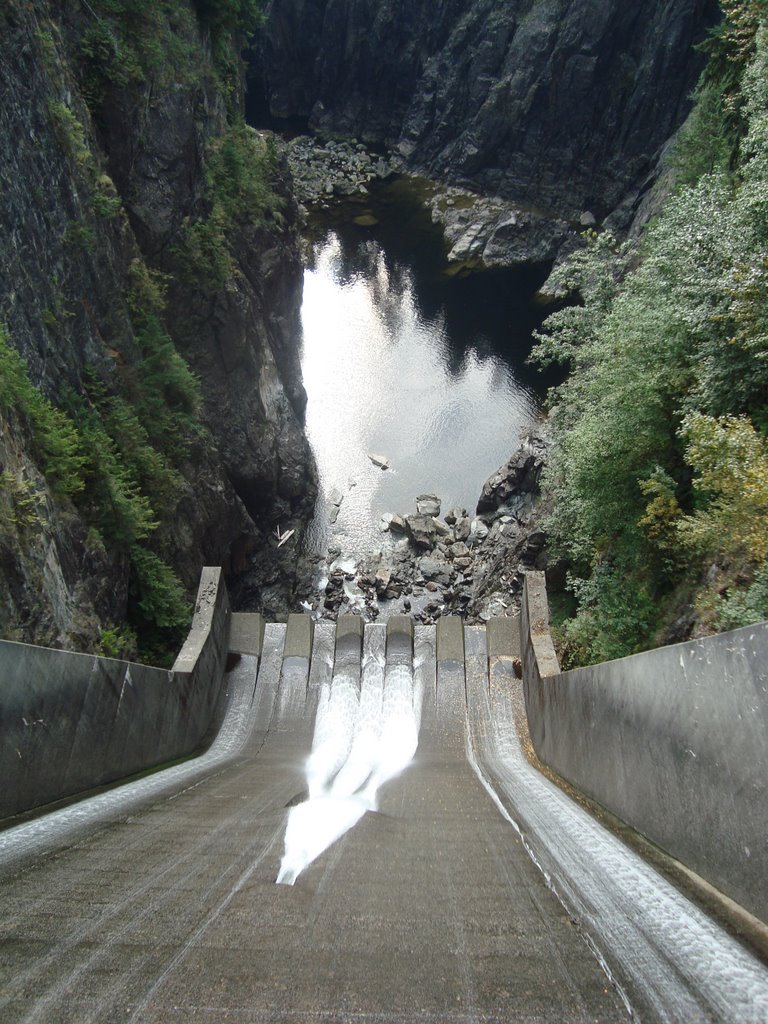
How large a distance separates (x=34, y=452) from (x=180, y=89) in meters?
14.3

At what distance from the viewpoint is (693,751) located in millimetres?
5781

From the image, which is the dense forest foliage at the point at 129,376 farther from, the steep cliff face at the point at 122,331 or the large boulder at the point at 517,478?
the large boulder at the point at 517,478

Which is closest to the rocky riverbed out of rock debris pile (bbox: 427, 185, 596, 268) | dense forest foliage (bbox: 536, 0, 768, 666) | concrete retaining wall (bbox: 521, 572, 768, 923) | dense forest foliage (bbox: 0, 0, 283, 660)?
dense forest foliage (bbox: 536, 0, 768, 666)

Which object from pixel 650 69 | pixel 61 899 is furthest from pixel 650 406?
pixel 650 69

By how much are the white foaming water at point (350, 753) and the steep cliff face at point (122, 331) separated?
4.25 meters

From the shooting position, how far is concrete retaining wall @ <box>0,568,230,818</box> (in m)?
6.76

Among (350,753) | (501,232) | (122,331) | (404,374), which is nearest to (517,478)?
(404,374)

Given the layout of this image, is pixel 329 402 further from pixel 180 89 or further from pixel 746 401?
pixel 746 401

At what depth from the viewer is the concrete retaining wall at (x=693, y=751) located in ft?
16.0

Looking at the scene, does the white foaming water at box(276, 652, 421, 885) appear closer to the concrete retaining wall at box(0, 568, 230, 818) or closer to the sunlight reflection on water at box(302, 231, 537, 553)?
the concrete retaining wall at box(0, 568, 230, 818)

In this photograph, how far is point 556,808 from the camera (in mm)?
8086

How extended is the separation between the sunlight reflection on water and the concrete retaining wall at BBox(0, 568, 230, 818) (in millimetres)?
17071

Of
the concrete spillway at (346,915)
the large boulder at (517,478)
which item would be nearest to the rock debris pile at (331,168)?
the large boulder at (517,478)

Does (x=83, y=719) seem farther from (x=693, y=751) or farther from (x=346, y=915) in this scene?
(x=693, y=751)
